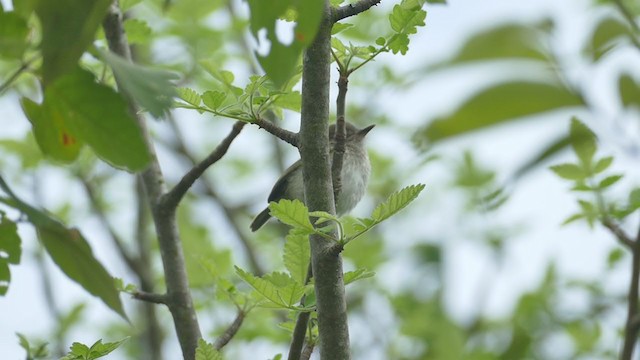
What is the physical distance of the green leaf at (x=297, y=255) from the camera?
2.35 m

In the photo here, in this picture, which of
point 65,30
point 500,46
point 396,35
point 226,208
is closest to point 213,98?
point 396,35

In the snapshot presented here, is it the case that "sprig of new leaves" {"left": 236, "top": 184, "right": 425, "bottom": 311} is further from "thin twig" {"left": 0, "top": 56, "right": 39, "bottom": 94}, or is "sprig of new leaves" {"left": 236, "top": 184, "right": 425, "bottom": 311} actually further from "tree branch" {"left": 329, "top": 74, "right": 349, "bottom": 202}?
"thin twig" {"left": 0, "top": 56, "right": 39, "bottom": 94}

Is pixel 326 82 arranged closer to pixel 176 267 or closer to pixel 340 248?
pixel 340 248

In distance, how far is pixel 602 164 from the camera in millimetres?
2906

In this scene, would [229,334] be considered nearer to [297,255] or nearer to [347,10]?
[297,255]

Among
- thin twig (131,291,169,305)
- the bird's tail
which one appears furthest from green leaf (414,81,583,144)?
the bird's tail

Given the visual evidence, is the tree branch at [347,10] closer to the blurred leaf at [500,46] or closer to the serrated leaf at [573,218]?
the blurred leaf at [500,46]

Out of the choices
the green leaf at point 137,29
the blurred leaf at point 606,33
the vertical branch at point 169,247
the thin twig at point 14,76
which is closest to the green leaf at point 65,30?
the thin twig at point 14,76

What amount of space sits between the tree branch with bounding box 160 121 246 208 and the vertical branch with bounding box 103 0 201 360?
0.13 feet

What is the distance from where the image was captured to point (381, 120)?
6145mm

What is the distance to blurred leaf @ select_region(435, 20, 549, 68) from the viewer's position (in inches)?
40.1

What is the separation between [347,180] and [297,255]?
2.82m

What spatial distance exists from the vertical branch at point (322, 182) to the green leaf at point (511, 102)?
0.79 m

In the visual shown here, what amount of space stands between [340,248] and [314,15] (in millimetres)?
1080
